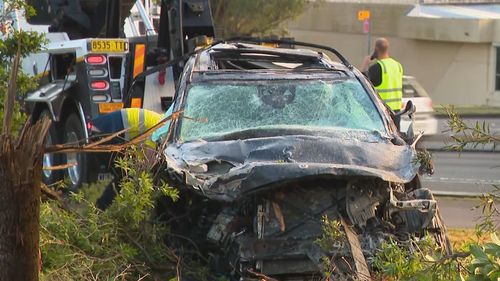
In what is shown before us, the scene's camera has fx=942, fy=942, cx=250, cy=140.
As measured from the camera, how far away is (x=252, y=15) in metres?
28.1

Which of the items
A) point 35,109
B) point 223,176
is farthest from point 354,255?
point 35,109

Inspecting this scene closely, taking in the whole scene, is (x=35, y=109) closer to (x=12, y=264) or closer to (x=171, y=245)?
(x=171, y=245)

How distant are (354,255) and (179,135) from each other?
1.83 meters

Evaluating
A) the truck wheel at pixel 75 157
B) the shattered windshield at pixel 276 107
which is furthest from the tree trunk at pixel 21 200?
the truck wheel at pixel 75 157

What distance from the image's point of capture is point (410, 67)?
34.8 m

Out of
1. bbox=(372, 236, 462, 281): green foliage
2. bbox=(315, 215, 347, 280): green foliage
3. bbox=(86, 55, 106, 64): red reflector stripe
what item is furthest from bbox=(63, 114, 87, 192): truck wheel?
bbox=(372, 236, 462, 281): green foliage

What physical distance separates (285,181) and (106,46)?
5.27 metres

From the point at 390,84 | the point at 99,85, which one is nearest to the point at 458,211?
the point at 390,84

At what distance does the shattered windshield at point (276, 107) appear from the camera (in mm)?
6832

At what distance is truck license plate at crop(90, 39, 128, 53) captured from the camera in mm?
10336

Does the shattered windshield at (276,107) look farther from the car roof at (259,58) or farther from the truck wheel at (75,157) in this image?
the truck wheel at (75,157)

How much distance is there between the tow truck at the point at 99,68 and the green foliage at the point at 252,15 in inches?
577

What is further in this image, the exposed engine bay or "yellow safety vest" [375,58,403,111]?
"yellow safety vest" [375,58,403,111]

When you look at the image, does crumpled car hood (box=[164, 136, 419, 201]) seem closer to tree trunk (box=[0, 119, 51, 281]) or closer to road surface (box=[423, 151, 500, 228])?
road surface (box=[423, 151, 500, 228])
